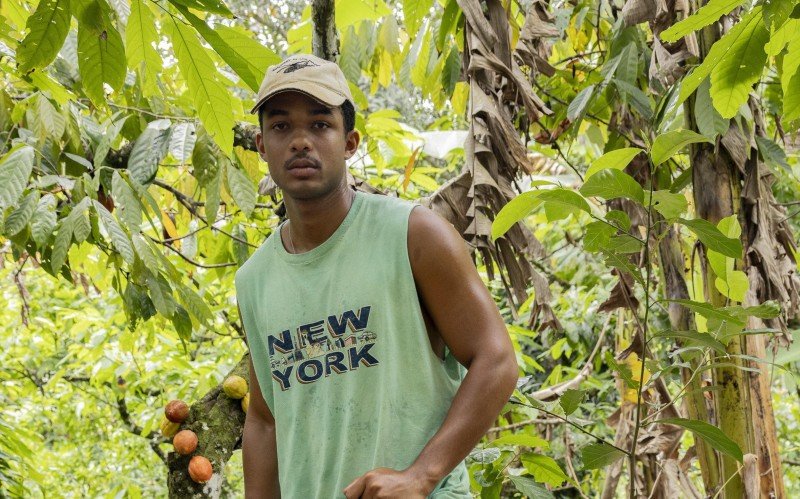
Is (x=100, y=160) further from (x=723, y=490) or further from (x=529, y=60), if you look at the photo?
(x=723, y=490)

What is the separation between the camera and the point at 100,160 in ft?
8.66

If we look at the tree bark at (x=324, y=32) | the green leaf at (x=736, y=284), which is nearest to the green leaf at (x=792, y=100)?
the green leaf at (x=736, y=284)

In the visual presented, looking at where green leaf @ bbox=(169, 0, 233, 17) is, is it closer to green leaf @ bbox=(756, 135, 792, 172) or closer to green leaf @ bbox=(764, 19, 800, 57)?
green leaf @ bbox=(764, 19, 800, 57)

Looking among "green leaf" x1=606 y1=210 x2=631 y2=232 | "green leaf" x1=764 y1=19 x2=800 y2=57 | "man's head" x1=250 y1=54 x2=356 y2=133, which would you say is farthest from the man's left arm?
"green leaf" x1=764 y1=19 x2=800 y2=57

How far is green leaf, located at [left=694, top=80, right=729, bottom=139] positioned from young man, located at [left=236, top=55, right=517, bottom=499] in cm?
82

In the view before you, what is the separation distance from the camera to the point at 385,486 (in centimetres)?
144

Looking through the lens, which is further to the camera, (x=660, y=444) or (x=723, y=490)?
(x=660, y=444)

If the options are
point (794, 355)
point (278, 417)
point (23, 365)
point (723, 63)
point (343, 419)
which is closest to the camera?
point (723, 63)

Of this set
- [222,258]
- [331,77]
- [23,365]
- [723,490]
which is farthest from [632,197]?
[23,365]

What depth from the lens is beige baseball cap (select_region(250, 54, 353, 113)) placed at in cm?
164

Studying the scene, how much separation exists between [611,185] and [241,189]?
50.3 inches

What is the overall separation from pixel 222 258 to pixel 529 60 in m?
1.72

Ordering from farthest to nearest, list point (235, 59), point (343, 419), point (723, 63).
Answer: point (343, 419) < point (723, 63) < point (235, 59)

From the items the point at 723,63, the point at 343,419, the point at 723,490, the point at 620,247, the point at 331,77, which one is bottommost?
the point at 723,490
